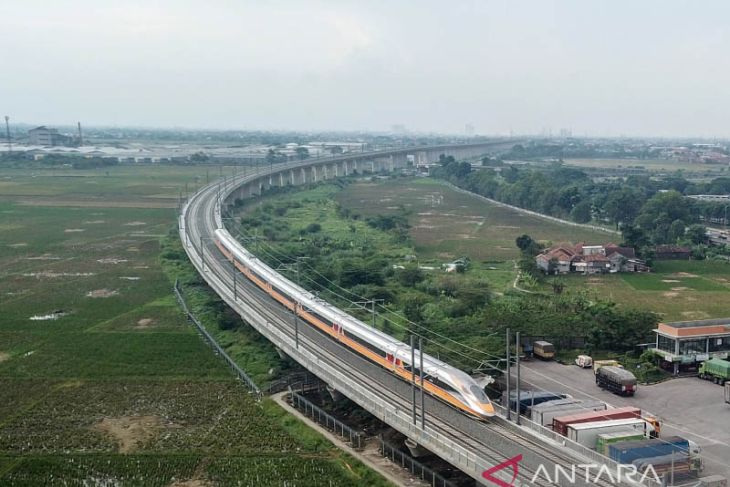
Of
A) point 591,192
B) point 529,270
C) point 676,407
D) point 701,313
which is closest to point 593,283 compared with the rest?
point 529,270

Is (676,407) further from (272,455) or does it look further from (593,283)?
(593,283)

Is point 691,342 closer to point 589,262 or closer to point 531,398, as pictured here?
point 531,398

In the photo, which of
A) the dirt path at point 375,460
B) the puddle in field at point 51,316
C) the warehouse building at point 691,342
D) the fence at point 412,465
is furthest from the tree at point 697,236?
the puddle in field at point 51,316

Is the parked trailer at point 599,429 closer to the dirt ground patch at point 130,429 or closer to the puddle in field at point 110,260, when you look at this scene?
the dirt ground patch at point 130,429

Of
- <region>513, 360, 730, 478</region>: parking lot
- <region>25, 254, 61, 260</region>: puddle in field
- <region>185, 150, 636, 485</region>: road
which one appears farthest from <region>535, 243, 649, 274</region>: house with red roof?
<region>25, 254, 61, 260</region>: puddle in field

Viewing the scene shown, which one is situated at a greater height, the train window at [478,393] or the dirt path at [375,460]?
the train window at [478,393]

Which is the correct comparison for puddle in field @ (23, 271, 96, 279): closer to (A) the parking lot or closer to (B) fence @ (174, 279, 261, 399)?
(B) fence @ (174, 279, 261, 399)

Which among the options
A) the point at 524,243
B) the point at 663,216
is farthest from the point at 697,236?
the point at 524,243
